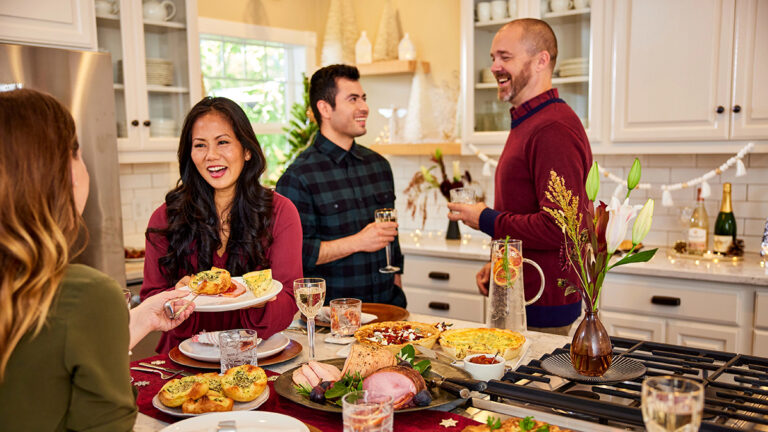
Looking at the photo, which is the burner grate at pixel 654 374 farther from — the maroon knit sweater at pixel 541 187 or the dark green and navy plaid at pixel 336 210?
the dark green and navy plaid at pixel 336 210

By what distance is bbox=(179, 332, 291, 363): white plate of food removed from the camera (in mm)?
1771

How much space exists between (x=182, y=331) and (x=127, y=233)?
2.33 metres

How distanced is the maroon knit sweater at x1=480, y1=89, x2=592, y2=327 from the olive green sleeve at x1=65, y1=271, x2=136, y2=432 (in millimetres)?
1595

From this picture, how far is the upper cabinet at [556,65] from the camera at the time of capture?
142 inches

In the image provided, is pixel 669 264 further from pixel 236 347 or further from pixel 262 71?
pixel 262 71

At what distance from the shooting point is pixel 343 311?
1.95 m

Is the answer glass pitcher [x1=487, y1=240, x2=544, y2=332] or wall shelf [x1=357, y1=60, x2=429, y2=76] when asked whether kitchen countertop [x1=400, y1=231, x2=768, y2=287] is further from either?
glass pitcher [x1=487, y1=240, x2=544, y2=332]

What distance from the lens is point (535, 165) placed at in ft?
8.05

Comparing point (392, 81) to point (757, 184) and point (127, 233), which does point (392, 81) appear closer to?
point (127, 233)

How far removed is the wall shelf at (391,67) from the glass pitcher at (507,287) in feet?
9.27

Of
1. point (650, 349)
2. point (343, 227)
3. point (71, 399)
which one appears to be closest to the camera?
point (71, 399)

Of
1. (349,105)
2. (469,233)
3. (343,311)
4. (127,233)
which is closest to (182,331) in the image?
(343,311)

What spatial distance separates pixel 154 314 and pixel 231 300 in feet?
0.81

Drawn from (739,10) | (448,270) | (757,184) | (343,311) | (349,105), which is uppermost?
(739,10)
